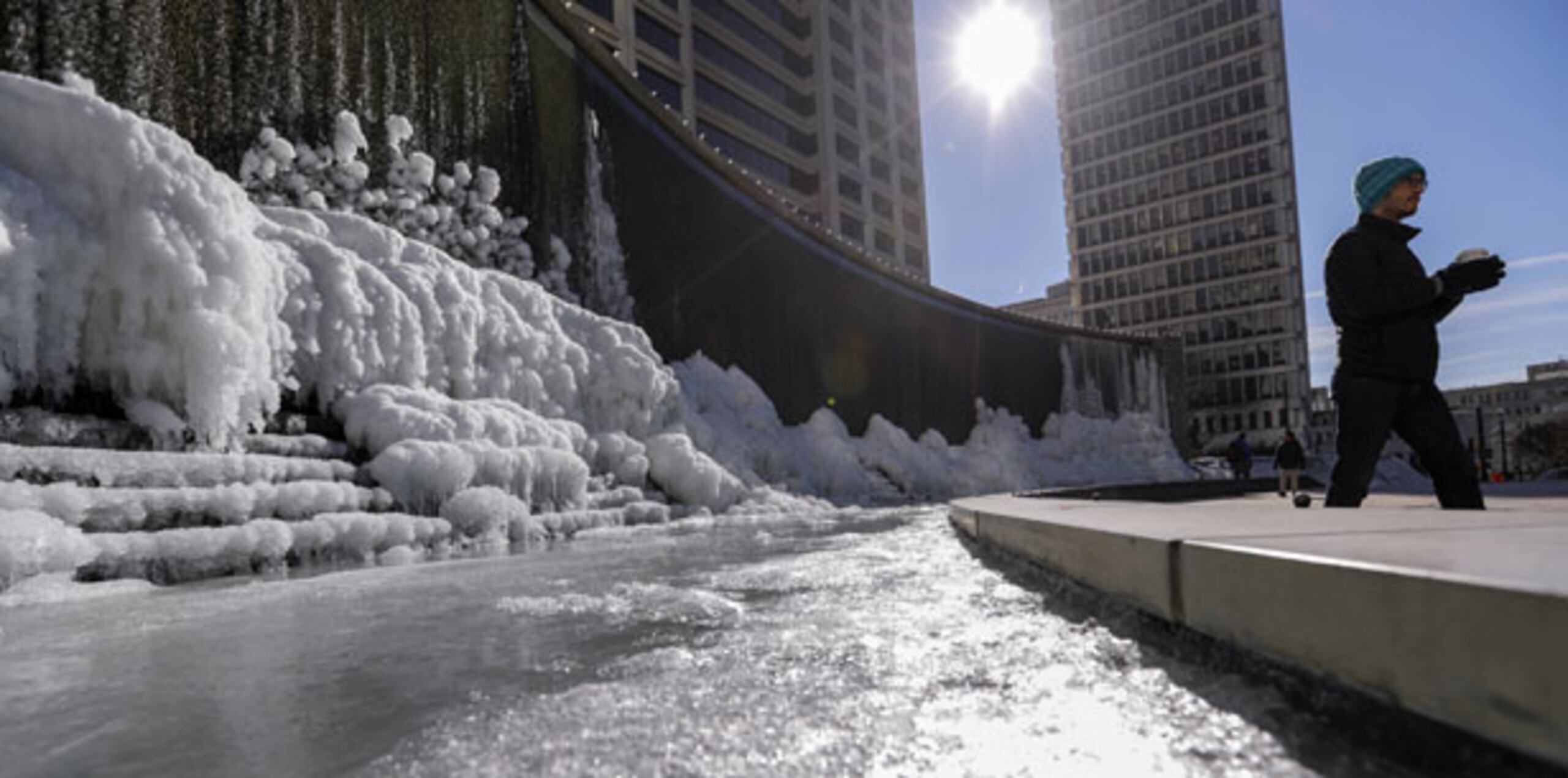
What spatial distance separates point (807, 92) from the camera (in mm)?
45781

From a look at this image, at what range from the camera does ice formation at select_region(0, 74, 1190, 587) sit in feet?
15.2

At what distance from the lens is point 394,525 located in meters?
5.81

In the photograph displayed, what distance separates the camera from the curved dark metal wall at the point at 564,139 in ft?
23.7

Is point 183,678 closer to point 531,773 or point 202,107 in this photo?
point 531,773

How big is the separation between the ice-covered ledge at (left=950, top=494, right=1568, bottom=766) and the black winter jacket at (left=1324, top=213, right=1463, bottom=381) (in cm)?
132

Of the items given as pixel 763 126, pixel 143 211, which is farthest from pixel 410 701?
pixel 763 126

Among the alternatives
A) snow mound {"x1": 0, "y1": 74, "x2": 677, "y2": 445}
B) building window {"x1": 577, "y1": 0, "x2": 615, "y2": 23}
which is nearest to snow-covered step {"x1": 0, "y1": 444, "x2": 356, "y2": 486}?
snow mound {"x1": 0, "y1": 74, "x2": 677, "y2": 445}

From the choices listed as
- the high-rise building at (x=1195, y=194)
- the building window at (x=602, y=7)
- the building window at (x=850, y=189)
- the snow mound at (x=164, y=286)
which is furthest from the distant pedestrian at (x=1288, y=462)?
the high-rise building at (x=1195, y=194)

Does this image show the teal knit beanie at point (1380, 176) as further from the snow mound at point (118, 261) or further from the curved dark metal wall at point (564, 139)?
the curved dark metal wall at point (564, 139)

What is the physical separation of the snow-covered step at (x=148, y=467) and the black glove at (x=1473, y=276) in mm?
6382

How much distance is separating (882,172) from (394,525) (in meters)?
49.5

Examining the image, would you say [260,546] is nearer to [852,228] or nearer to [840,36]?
[852,228]

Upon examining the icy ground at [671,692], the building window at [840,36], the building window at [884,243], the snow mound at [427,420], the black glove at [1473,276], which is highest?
the building window at [840,36]

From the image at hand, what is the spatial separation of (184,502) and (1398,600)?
5.52m
